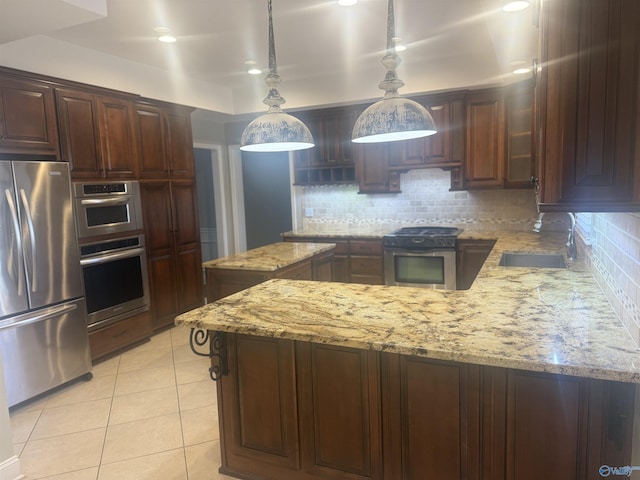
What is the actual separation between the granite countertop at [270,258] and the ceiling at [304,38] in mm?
1802

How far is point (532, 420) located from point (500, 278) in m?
1.12

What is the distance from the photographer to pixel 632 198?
131cm

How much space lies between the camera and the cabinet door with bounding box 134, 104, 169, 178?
13.7 ft

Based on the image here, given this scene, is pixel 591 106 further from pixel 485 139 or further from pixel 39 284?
pixel 39 284

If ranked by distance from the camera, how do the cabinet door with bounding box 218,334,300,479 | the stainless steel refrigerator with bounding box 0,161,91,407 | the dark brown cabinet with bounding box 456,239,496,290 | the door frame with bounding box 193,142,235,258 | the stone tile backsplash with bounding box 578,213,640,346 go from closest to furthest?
the stone tile backsplash with bounding box 578,213,640,346 → the cabinet door with bounding box 218,334,300,479 → the stainless steel refrigerator with bounding box 0,161,91,407 → the dark brown cabinet with bounding box 456,239,496,290 → the door frame with bounding box 193,142,235,258

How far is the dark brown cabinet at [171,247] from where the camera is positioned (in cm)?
431

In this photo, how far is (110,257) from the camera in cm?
379

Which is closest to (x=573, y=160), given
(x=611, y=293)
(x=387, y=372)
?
(x=611, y=293)

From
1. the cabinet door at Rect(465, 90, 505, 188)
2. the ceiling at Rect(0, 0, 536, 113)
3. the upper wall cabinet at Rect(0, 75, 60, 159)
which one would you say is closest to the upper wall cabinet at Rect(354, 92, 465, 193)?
the cabinet door at Rect(465, 90, 505, 188)

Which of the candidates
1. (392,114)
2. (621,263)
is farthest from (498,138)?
(621,263)

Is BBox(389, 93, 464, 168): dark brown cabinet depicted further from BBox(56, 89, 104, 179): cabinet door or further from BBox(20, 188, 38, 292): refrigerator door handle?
BBox(20, 188, 38, 292): refrigerator door handle

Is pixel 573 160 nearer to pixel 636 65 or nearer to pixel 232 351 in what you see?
pixel 636 65

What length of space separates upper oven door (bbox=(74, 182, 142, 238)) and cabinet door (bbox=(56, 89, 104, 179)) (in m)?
0.13

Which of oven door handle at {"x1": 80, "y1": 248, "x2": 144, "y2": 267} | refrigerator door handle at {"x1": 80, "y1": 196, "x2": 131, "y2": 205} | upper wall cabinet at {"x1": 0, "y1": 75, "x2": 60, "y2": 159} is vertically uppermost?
upper wall cabinet at {"x1": 0, "y1": 75, "x2": 60, "y2": 159}
